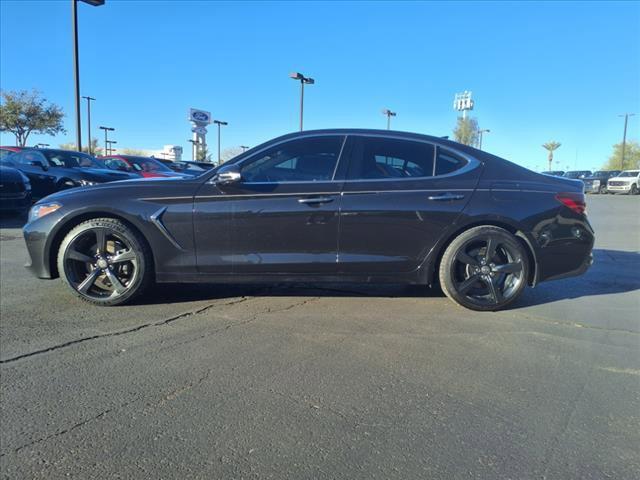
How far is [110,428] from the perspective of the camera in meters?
2.43

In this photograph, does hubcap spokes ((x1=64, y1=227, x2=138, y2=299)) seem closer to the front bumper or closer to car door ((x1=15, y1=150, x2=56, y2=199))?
car door ((x1=15, y1=150, x2=56, y2=199))

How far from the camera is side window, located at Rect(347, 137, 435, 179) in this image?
14.3 feet

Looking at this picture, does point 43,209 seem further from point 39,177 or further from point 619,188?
point 619,188

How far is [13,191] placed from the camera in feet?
32.3

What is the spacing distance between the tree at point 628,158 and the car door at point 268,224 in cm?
8251

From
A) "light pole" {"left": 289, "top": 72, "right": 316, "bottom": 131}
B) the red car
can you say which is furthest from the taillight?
"light pole" {"left": 289, "top": 72, "right": 316, "bottom": 131}

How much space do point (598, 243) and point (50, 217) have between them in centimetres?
883

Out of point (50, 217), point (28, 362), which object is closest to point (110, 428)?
point (28, 362)

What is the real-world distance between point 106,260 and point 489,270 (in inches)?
135

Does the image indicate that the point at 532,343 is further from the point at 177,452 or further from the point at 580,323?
the point at 177,452

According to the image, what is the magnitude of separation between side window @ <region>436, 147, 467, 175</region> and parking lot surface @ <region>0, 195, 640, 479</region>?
127 cm

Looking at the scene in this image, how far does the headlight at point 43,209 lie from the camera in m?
4.38

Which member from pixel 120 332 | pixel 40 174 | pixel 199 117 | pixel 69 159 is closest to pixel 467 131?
pixel 199 117

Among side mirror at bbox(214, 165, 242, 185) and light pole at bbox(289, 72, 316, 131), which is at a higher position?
light pole at bbox(289, 72, 316, 131)
